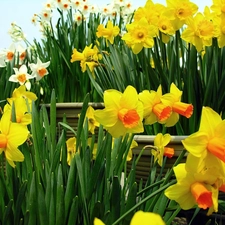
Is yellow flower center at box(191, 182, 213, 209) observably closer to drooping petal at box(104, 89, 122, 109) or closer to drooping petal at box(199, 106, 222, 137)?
drooping petal at box(199, 106, 222, 137)

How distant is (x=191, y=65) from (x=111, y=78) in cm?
39

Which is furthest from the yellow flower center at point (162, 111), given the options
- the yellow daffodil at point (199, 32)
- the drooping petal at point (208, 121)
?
the yellow daffodil at point (199, 32)

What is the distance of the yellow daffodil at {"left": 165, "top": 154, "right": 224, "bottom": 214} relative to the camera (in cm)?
63

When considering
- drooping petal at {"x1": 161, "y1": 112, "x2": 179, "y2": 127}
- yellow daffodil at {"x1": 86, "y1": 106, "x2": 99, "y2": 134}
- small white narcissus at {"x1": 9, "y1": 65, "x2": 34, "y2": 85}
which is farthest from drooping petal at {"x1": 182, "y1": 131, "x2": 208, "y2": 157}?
small white narcissus at {"x1": 9, "y1": 65, "x2": 34, "y2": 85}

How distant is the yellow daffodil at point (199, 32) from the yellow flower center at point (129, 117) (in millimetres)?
769

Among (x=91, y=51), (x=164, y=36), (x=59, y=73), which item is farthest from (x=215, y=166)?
(x=59, y=73)

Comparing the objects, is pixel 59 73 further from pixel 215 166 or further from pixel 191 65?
pixel 215 166

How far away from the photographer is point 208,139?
64cm

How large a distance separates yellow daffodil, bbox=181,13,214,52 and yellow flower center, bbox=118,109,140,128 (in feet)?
2.52

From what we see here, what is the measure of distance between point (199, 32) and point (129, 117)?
0.79 metres

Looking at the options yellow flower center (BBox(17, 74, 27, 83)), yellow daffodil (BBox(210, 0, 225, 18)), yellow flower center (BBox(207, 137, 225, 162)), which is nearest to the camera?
yellow flower center (BBox(207, 137, 225, 162))

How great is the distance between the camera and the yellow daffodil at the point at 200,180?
2.07 feet

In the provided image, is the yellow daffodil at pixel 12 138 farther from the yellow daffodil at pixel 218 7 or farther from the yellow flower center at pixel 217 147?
the yellow daffodil at pixel 218 7

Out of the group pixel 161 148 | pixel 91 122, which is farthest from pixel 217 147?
pixel 91 122
